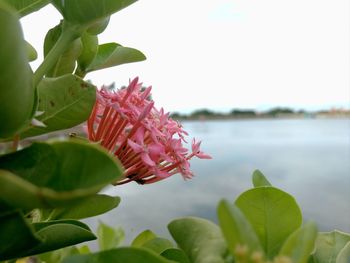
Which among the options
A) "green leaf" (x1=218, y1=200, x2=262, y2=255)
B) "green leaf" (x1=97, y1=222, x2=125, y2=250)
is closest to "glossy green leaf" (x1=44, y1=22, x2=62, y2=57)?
"green leaf" (x1=218, y1=200, x2=262, y2=255)

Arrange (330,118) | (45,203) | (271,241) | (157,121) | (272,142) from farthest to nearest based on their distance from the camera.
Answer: (330,118) < (272,142) < (157,121) < (271,241) < (45,203)

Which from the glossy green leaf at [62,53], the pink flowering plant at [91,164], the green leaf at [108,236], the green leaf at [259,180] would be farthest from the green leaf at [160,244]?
the green leaf at [108,236]

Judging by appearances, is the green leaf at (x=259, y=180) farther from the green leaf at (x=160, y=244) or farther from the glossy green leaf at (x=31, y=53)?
the glossy green leaf at (x=31, y=53)

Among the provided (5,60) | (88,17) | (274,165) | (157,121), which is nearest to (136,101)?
(157,121)

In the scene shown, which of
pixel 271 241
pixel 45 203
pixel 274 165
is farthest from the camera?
pixel 274 165

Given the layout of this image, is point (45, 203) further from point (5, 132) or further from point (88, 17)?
point (88, 17)

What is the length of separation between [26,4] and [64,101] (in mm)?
100

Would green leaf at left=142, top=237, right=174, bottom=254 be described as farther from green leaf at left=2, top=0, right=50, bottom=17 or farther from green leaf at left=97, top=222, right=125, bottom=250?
green leaf at left=97, top=222, right=125, bottom=250

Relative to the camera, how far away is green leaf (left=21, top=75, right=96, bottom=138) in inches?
15.5

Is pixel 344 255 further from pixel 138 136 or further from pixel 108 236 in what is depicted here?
pixel 108 236

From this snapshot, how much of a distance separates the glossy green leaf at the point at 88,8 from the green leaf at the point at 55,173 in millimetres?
149

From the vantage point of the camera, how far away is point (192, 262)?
0.37 metres

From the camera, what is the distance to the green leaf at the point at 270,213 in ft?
1.14

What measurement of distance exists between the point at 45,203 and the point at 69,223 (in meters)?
0.16
